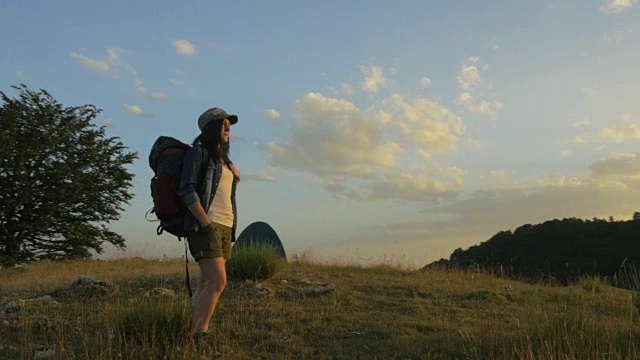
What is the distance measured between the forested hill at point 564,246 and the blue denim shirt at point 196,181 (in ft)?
75.1

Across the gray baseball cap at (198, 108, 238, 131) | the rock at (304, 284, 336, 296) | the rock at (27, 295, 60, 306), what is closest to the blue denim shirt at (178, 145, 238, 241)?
the gray baseball cap at (198, 108, 238, 131)

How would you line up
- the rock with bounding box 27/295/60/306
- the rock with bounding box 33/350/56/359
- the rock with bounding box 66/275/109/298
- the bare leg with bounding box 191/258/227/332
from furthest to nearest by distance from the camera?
the rock with bounding box 66/275/109/298, the rock with bounding box 27/295/60/306, the rock with bounding box 33/350/56/359, the bare leg with bounding box 191/258/227/332

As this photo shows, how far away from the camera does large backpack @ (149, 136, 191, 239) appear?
472 centimetres

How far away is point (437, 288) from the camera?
34.0 ft

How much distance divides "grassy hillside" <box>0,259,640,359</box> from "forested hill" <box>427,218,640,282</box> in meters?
17.9

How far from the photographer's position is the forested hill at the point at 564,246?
88.6 feet

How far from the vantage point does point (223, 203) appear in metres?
4.98

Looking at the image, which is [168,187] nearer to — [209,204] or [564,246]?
[209,204]

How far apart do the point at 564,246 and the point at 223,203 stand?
2894cm

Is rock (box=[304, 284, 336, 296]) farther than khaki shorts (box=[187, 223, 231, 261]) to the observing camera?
Yes

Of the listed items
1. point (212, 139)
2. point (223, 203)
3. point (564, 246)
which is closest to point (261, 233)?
point (223, 203)

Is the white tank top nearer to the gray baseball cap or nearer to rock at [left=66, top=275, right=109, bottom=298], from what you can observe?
the gray baseball cap

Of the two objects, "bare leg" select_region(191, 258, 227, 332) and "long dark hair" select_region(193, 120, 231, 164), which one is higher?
"long dark hair" select_region(193, 120, 231, 164)

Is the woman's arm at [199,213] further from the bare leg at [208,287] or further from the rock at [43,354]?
the rock at [43,354]
